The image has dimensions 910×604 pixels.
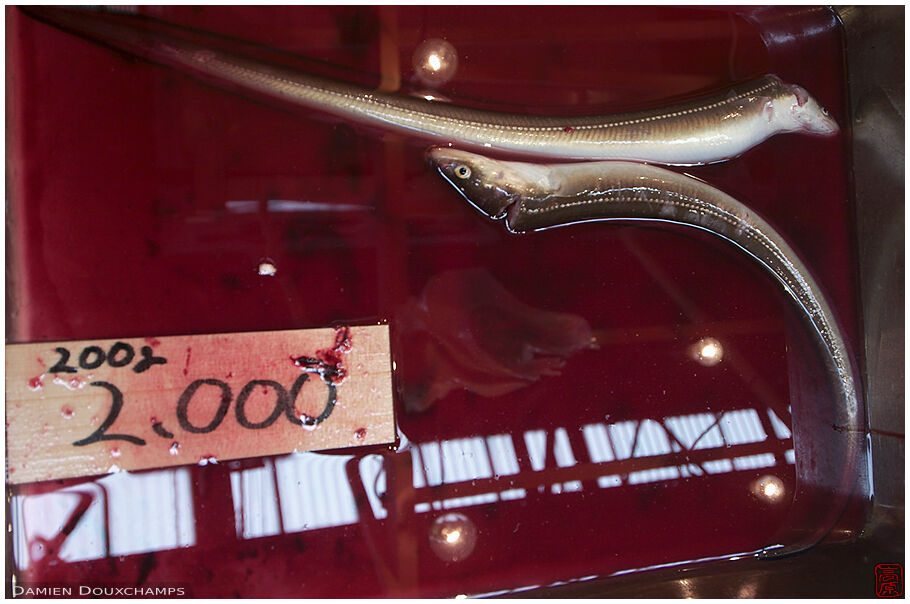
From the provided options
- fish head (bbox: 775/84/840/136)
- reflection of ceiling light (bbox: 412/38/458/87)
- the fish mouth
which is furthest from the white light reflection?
fish head (bbox: 775/84/840/136)

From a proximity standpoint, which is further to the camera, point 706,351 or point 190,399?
point 706,351

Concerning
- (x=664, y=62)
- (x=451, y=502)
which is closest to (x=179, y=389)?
(x=451, y=502)

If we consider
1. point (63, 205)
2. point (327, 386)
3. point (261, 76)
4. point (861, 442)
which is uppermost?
point (261, 76)

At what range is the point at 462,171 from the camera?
2.54 ft

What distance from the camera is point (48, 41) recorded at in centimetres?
76

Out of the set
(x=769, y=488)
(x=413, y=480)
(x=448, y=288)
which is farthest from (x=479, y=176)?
(x=769, y=488)

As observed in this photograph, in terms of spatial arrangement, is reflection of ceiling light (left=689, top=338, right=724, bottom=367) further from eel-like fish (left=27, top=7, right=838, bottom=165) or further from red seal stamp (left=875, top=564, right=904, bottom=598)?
red seal stamp (left=875, top=564, right=904, bottom=598)

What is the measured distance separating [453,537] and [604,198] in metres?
0.56

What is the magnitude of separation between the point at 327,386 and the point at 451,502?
0.84 feet

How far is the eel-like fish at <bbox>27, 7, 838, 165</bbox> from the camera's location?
0.77 m

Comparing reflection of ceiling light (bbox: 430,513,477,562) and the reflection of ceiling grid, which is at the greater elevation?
the reflection of ceiling grid

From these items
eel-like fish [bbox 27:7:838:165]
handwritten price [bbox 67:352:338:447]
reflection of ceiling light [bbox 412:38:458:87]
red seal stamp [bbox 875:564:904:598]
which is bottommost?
red seal stamp [bbox 875:564:904:598]

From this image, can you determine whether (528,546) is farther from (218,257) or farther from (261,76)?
(261,76)

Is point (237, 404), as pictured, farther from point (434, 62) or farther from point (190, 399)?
point (434, 62)
